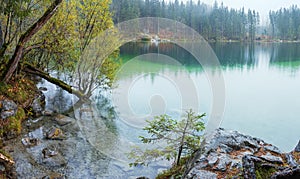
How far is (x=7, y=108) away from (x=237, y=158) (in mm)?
7813

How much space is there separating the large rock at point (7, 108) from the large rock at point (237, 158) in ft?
22.3

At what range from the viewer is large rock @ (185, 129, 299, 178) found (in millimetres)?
3910

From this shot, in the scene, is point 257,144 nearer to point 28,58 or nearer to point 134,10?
point 28,58

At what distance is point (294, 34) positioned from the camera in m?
86.1

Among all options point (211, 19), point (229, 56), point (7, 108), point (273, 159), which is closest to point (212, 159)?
point (273, 159)

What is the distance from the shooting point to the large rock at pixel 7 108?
917cm

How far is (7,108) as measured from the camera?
31.1ft

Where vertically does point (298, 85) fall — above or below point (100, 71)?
below

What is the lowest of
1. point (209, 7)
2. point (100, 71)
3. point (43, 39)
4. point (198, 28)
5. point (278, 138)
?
point (278, 138)

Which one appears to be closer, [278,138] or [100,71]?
[278,138]

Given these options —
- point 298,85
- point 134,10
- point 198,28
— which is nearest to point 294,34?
point 198,28

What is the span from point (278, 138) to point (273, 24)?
307 feet

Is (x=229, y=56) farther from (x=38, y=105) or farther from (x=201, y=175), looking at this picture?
(x=201, y=175)

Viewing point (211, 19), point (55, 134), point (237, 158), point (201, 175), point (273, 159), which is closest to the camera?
point (201, 175)
